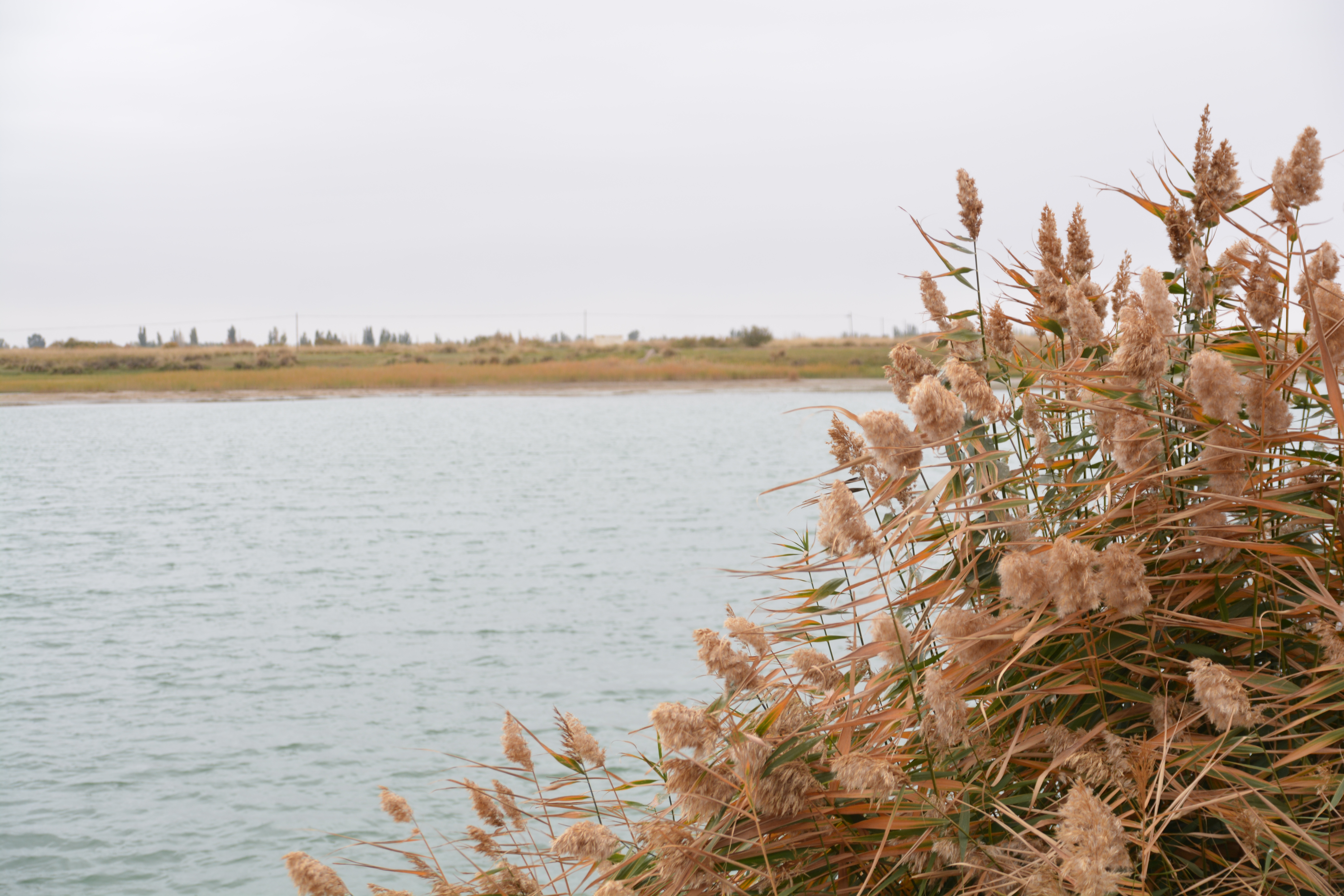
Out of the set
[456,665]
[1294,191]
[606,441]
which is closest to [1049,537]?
[1294,191]

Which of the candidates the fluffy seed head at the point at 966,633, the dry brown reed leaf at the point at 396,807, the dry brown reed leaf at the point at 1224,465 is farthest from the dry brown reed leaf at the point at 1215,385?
the dry brown reed leaf at the point at 396,807

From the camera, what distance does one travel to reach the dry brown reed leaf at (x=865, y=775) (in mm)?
1276

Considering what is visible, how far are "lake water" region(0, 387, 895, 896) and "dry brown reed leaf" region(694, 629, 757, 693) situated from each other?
0.67 m

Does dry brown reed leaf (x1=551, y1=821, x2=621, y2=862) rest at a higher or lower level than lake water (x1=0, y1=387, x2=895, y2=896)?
higher

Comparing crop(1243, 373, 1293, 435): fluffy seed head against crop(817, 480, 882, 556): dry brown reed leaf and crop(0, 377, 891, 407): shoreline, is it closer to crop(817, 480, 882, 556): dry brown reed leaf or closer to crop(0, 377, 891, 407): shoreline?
crop(817, 480, 882, 556): dry brown reed leaf

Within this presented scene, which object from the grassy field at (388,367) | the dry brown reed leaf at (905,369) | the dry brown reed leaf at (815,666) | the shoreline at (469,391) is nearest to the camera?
the dry brown reed leaf at (905,369)

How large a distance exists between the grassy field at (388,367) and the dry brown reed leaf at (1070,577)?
43.3 m

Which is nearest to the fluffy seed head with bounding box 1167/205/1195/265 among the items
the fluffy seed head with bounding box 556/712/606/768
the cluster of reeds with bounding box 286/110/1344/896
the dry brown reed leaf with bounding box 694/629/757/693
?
the cluster of reeds with bounding box 286/110/1344/896

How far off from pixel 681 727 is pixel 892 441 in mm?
517

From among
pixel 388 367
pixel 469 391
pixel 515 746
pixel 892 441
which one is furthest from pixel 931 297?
pixel 388 367

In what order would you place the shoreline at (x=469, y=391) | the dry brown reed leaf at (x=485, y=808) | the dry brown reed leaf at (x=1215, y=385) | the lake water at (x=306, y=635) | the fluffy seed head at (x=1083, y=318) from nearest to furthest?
the dry brown reed leaf at (x=1215, y=385) → the fluffy seed head at (x=1083, y=318) → the dry brown reed leaf at (x=485, y=808) → the lake water at (x=306, y=635) → the shoreline at (x=469, y=391)

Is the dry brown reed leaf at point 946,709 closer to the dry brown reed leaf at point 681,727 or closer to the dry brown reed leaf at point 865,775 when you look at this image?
the dry brown reed leaf at point 865,775

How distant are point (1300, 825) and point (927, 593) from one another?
607mm

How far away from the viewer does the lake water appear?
5098 millimetres
